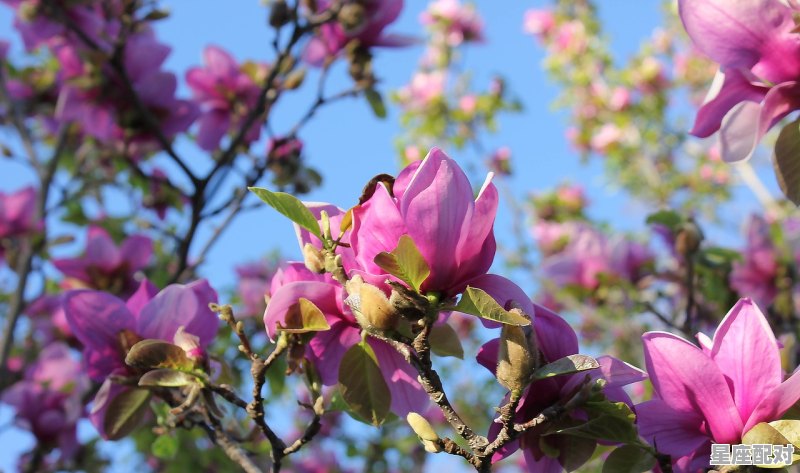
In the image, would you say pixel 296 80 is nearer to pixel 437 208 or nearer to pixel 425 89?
pixel 437 208

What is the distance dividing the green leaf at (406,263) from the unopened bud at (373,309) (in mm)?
28

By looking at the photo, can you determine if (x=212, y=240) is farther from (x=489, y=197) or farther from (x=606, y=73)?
(x=606, y=73)

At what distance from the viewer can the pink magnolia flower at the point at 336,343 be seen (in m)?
0.95

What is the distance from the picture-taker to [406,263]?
2.63 feet

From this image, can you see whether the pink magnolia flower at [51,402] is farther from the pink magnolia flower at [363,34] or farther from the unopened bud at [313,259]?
the unopened bud at [313,259]

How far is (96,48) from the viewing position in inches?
86.1

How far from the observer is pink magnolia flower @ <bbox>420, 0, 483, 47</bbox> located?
677cm

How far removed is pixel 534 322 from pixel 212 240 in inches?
68.1

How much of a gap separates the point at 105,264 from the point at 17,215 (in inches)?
40.8

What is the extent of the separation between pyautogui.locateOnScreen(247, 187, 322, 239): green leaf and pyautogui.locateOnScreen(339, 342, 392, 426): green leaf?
6.6 inches

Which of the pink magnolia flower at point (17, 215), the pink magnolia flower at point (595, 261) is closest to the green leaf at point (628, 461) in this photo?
the pink magnolia flower at point (595, 261)

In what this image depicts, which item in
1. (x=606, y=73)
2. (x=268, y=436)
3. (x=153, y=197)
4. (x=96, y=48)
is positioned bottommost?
(x=268, y=436)

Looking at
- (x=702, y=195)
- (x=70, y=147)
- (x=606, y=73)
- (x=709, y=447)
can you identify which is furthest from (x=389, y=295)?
(x=606, y=73)

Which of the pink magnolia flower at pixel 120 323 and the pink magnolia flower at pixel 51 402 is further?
the pink magnolia flower at pixel 51 402
